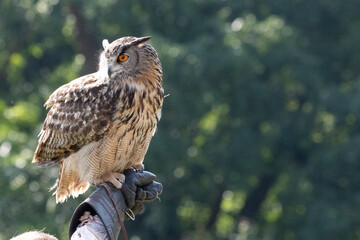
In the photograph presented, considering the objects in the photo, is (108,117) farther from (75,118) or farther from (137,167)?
(137,167)

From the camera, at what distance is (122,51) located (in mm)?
6656

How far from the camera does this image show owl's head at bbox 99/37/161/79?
664 cm

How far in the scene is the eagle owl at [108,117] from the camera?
6.61 m

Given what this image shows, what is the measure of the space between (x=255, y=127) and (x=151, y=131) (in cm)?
1629

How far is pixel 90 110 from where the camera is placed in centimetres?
671

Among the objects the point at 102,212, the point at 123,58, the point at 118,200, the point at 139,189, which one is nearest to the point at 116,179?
the point at 139,189

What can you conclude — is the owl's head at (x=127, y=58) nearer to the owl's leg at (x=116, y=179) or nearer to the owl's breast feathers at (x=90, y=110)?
the owl's breast feathers at (x=90, y=110)

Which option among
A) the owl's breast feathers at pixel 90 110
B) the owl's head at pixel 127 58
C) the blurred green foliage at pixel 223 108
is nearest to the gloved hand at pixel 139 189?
the owl's breast feathers at pixel 90 110

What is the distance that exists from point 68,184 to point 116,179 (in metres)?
0.48

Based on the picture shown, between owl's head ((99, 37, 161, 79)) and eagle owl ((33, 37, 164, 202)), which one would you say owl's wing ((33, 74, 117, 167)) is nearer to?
eagle owl ((33, 37, 164, 202))

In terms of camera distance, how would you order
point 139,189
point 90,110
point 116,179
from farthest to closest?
point 90,110 → point 116,179 → point 139,189

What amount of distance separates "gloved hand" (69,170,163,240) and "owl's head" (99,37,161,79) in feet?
2.21

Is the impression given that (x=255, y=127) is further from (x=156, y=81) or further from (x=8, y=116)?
(x=156, y=81)

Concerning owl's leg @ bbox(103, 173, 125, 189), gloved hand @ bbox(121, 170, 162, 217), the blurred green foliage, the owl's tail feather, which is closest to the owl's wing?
the owl's tail feather
